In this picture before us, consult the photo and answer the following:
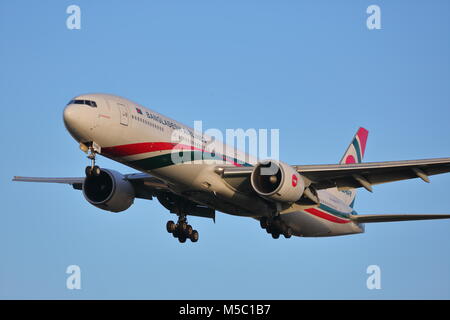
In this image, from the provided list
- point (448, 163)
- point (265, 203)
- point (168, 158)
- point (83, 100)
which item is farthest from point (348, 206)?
point (83, 100)

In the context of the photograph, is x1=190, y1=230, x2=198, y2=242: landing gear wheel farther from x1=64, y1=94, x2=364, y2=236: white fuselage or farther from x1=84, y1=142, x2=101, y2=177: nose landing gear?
x1=84, y1=142, x2=101, y2=177: nose landing gear

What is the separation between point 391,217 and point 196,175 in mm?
12822

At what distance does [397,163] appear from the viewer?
35250mm

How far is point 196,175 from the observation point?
117ft

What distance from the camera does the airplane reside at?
33125 millimetres

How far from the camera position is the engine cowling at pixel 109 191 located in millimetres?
40156

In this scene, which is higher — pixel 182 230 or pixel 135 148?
pixel 135 148

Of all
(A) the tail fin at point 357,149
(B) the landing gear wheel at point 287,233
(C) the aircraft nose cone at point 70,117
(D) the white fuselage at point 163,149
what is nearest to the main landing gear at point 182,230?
(D) the white fuselage at point 163,149

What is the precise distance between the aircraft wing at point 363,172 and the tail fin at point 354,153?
33.0 feet

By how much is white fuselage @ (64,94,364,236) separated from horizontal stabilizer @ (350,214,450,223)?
210 inches

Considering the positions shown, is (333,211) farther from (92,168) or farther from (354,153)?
(92,168)

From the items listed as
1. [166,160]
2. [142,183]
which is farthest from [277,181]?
[142,183]

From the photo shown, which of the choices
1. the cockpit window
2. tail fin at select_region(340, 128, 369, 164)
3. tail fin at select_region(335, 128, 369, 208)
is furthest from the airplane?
tail fin at select_region(340, 128, 369, 164)

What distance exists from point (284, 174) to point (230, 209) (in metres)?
4.60
